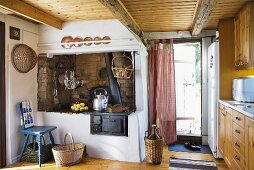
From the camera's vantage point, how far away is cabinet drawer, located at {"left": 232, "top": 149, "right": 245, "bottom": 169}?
2113 millimetres

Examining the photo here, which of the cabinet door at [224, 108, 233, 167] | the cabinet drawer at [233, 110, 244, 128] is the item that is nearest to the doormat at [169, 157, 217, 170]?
the cabinet door at [224, 108, 233, 167]

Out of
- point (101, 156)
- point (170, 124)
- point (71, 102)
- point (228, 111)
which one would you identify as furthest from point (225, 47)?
point (71, 102)

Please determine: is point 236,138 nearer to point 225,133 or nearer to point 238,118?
point 238,118

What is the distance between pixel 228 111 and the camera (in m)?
2.67

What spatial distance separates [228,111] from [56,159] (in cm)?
244

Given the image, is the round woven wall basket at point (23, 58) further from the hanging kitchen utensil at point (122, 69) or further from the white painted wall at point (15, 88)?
the hanging kitchen utensil at point (122, 69)

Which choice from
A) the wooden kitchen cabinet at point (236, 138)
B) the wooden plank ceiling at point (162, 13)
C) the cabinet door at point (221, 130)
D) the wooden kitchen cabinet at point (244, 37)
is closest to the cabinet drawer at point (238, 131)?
the wooden kitchen cabinet at point (236, 138)

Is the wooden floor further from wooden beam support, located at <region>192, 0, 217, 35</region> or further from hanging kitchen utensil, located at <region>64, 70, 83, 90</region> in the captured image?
wooden beam support, located at <region>192, 0, 217, 35</region>

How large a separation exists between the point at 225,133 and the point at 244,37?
1274 mm

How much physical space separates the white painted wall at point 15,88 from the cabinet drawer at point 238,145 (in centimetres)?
305

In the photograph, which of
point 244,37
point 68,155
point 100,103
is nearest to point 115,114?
point 100,103

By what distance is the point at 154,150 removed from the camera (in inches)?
122

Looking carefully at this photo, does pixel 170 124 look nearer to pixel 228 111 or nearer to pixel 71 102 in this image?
pixel 228 111

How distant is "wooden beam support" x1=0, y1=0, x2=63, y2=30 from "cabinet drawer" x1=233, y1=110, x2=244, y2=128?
9.22 feet
